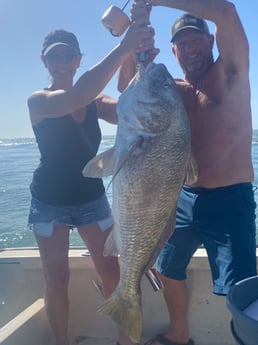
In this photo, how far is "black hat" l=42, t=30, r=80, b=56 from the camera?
3021 mm

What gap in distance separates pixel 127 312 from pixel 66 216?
94 cm

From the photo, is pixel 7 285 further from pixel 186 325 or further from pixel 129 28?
pixel 129 28

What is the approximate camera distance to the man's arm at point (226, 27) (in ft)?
7.77

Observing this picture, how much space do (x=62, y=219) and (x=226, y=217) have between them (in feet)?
3.83

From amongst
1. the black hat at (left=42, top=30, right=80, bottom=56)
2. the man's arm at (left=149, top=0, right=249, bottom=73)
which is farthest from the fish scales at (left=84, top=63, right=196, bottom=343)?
the black hat at (left=42, top=30, right=80, bottom=56)

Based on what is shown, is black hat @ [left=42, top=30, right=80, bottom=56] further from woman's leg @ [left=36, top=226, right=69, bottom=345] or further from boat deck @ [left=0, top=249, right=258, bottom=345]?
boat deck @ [left=0, top=249, right=258, bottom=345]

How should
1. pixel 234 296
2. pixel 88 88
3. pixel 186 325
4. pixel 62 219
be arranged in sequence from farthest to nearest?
pixel 186 325, pixel 62 219, pixel 88 88, pixel 234 296

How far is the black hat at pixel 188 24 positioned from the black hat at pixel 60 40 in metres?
0.73

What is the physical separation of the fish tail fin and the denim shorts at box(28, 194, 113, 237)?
30.9 inches

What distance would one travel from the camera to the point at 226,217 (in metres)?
2.80

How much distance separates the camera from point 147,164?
7.32ft

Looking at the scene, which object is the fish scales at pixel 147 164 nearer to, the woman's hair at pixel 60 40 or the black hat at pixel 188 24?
the black hat at pixel 188 24

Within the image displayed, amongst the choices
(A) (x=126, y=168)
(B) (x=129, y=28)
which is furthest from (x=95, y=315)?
(B) (x=129, y=28)

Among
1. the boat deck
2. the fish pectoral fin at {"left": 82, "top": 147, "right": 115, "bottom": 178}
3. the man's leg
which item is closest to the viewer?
the fish pectoral fin at {"left": 82, "top": 147, "right": 115, "bottom": 178}
